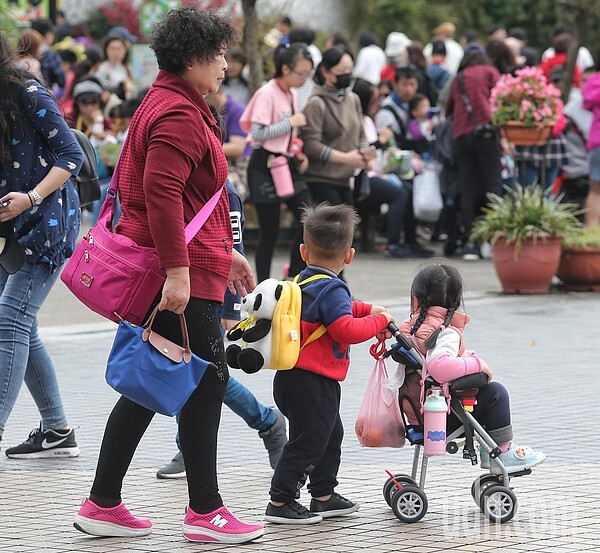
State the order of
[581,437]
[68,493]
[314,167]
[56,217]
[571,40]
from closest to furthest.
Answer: [68,493] → [56,217] → [581,437] → [314,167] → [571,40]

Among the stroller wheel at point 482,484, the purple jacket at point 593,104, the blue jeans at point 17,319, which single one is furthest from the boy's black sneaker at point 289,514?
the purple jacket at point 593,104

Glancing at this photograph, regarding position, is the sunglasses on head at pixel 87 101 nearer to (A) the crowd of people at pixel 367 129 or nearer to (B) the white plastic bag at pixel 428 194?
(A) the crowd of people at pixel 367 129

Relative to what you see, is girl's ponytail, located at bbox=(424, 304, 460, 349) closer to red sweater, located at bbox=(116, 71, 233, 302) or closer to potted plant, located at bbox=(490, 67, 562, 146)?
red sweater, located at bbox=(116, 71, 233, 302)

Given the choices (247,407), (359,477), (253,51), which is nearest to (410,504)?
(359,477)

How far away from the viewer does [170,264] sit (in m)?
4.64

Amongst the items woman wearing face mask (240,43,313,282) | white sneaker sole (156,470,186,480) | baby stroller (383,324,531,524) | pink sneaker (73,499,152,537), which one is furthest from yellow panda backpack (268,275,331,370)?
woman wearing face mask (240,43,313,282)

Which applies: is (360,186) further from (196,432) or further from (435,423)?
(196,432)

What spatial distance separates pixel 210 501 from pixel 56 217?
1787 millimetres

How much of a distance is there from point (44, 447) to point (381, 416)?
74.4 inches

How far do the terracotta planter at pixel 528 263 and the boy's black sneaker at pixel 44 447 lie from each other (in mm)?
6415

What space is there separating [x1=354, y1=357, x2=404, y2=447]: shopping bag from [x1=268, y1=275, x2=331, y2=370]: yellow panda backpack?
364mm

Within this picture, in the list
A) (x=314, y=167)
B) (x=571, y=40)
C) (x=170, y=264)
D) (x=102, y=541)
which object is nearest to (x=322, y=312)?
(x=170, y=264)

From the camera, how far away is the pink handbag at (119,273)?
4770 millimetres

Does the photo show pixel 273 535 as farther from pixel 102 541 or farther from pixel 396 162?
pixel 396 162
